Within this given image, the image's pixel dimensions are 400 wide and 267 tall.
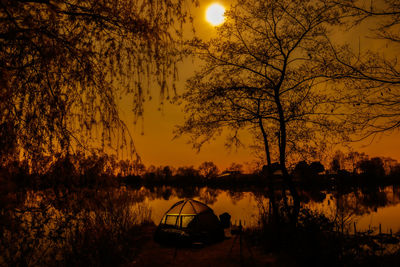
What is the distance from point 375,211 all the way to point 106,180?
3886 cm

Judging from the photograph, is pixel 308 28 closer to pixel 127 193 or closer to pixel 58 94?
pixel 58 94

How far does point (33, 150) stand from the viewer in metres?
4.09

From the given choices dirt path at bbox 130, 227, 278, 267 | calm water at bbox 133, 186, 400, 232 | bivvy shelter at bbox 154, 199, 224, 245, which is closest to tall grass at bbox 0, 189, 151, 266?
dirt path at bbox 130, 227, 278, 267

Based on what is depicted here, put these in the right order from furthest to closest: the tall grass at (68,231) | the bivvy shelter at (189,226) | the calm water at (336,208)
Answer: the calm water at (336,208) → the bivvy shelter at (189,226) → the tall grass at (68,231)

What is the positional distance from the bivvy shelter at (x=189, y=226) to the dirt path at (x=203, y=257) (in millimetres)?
417

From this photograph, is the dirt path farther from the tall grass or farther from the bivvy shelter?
the tall grass

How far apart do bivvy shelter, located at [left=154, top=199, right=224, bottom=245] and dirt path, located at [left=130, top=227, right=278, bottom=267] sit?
417mm

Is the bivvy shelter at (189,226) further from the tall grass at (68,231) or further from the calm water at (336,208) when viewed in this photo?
the calm water at (336,208)

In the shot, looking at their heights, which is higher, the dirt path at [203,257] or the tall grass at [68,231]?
the tall grass at [68,231]

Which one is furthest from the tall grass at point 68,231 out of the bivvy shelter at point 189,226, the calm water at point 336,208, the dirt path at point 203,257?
the calm water at point 336,208

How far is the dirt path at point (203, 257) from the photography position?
1007 cm

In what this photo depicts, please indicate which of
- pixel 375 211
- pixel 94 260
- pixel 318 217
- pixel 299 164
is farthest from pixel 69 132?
pixel 375 211

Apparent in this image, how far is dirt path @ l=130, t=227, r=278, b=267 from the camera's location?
10.1 m

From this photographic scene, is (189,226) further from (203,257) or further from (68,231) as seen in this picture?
(68,231)
